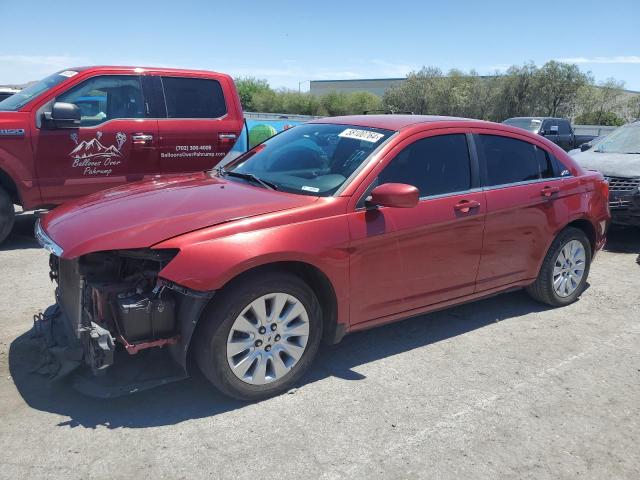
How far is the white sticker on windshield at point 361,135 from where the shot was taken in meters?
4.04

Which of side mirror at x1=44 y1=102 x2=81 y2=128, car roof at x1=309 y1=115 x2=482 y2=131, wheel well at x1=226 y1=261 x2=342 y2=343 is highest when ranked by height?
side mirror at x1=44 y1=102 x2=81 y2=128

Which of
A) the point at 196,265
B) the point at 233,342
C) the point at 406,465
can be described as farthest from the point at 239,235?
the point at 406,465

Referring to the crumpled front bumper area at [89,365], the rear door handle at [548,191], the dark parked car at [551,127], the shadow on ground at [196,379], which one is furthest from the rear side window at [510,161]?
the dark parked car at [551,127]

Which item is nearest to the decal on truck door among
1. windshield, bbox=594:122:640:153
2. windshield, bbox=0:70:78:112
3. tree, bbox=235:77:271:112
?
windshield, bbox=0:70:78:112

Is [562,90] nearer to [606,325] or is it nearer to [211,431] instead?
[606,325]

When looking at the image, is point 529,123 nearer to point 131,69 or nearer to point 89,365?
point 131,69

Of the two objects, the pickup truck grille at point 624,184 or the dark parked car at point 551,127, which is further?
the dark parked car at point 551,127

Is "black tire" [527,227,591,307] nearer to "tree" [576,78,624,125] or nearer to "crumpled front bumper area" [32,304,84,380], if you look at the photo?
"crumpled front bumper area" [32,304,84,380]

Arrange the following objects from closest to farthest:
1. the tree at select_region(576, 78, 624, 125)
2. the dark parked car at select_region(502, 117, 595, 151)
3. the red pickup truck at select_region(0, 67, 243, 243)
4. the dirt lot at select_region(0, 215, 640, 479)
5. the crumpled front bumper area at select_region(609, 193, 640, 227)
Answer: the dirt lot at select_region(0, 215, 640, 479) → the red pickup truck at select_region(0, 67, 243, 243) → the crumpled front bumper area at select_region(609, 193, 640, 227) → the dark parked car at select_region(502, 117, 595, 151) → the tree at select_region(576, 78, 624, 125)

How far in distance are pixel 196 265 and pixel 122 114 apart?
4475 millimetres

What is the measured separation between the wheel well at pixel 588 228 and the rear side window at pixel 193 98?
15.2ft

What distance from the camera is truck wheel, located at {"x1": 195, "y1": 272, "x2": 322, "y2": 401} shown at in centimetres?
319

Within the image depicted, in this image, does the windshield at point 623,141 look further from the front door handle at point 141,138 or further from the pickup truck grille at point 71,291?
the pickup truck grille at point 71,291

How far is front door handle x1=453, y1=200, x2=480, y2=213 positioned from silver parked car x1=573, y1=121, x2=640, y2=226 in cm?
421
